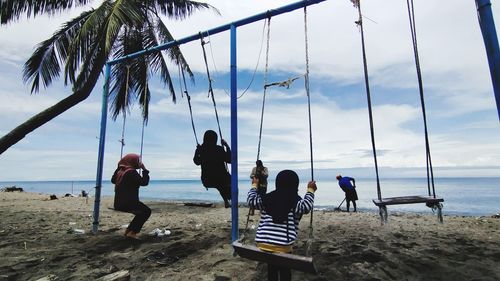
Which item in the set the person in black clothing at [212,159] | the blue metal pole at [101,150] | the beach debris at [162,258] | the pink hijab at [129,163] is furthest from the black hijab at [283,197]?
the blue metal pole at [101,150]

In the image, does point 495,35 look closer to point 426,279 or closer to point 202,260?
point 426,279

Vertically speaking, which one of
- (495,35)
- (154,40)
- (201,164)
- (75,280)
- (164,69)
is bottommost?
(75,280)

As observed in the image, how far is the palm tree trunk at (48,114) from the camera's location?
27.5 feet

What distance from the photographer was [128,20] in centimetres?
890

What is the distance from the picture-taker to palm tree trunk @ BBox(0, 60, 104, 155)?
8.39m

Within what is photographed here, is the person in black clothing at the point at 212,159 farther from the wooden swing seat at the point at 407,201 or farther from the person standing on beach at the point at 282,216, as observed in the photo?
the wooden swing seat at the point at 407,201

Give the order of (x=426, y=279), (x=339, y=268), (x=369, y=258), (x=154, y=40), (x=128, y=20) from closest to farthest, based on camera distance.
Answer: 1. (x=426, y=279)
2. (x=339, y=268)
3. (x=369, y=258)
4. (x=128, y=20)
5. (x=154, y=40)

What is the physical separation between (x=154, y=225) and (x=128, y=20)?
5760 mm

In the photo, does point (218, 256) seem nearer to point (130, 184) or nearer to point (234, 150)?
point (234, 150)

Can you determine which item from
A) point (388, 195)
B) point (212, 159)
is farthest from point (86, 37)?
point (388, 195)

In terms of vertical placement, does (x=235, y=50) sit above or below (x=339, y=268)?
above

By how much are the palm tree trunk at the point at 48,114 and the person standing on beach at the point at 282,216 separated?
8.03m

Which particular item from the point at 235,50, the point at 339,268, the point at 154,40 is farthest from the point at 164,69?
the point at 339,268

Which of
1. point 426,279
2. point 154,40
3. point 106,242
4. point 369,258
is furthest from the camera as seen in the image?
point 154,40
